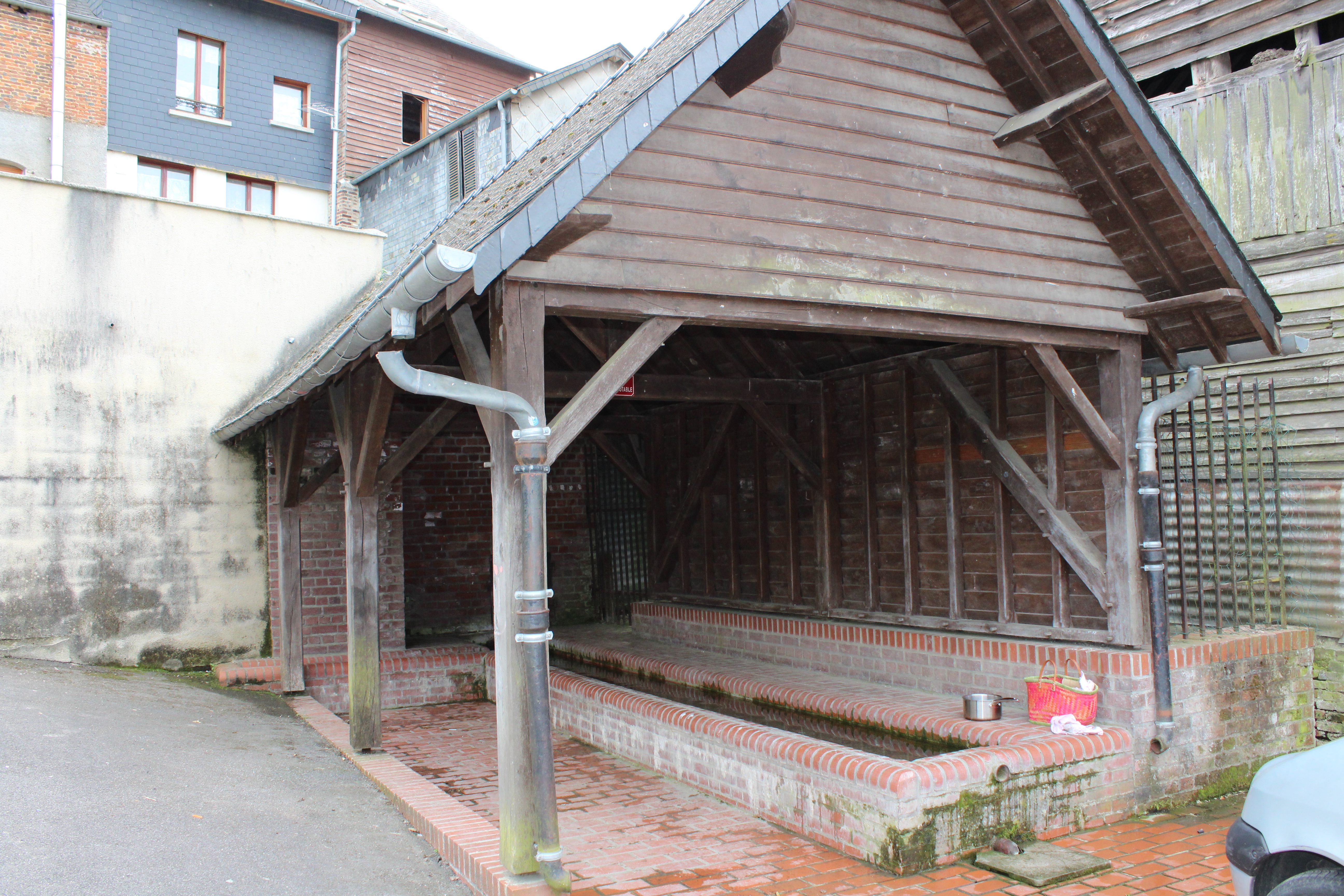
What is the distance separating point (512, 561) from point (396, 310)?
1124mm

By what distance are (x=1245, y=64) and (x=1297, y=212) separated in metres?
1.88

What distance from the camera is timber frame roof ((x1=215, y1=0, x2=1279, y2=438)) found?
4.32m

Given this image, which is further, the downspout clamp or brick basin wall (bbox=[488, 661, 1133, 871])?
brick basin wall (bbox=[488, 661, 1133, 871])

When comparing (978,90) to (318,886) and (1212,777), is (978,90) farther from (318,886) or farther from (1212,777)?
(318,886)

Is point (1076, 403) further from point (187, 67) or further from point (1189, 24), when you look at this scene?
point (187, 67)

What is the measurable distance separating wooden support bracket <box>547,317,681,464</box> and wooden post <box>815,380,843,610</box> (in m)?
4.08

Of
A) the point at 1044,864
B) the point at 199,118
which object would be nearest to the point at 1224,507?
the point at 1044,864

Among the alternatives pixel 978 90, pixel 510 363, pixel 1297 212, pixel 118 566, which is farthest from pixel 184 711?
pixel 1297 212

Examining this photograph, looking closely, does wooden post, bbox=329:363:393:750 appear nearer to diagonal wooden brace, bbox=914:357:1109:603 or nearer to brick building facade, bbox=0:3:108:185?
diagonal wooden brace, bbox=914:357:1109:603

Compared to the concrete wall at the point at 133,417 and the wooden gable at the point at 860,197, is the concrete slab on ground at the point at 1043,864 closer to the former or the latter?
the wooden gable at the point at 860,197

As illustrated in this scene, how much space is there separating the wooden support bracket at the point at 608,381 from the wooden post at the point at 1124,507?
300 cm

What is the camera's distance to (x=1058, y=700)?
5.42 metres

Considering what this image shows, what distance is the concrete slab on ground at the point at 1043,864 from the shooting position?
168 inches


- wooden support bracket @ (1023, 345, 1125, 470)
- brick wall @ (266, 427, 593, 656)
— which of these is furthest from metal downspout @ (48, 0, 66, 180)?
wooden support bracket @ (1023, 345, 1125, 470)
